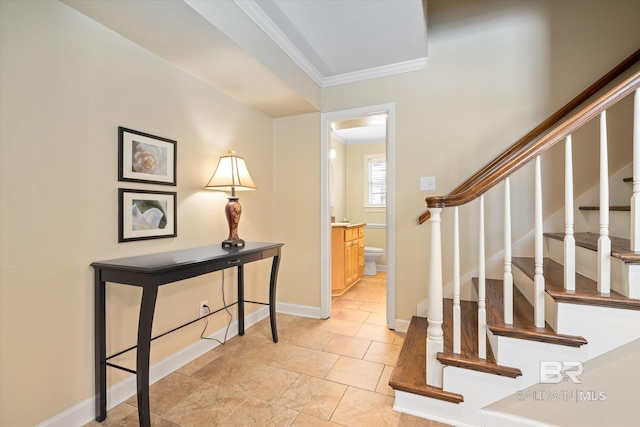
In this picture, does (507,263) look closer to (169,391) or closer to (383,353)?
(383,353)

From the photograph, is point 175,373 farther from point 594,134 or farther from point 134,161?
point 594,134

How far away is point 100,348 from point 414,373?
1728mm

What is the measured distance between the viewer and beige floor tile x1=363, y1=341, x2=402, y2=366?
211 centimetres

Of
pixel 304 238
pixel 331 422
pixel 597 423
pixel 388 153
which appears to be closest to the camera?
pixel 597 423

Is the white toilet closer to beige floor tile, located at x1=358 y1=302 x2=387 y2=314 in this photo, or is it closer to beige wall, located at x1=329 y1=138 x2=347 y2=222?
beige wall, located at x1=329 y1=138 x2=347 y2=222

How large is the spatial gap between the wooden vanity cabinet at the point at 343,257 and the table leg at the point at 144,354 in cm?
247

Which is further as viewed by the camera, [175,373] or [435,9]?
[435,9]

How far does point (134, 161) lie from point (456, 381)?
2.21 m

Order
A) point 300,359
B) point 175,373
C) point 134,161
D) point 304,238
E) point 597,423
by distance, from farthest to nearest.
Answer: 1. point 304,238
2. point 300,359
3. point 175,373
4. point 134,161
5. point 597,423

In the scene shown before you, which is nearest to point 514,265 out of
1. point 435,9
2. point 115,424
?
point 435,9

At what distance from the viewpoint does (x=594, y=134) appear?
207 centimetres

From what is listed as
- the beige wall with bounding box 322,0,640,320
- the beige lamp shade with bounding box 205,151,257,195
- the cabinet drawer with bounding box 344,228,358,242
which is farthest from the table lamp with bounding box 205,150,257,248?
the cabinet drawer with bounding box 344,228,358,242

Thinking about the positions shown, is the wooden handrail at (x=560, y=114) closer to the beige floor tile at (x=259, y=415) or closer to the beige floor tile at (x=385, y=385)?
the beige floor tile at (x=385, y=385)

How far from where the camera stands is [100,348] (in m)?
1.53
